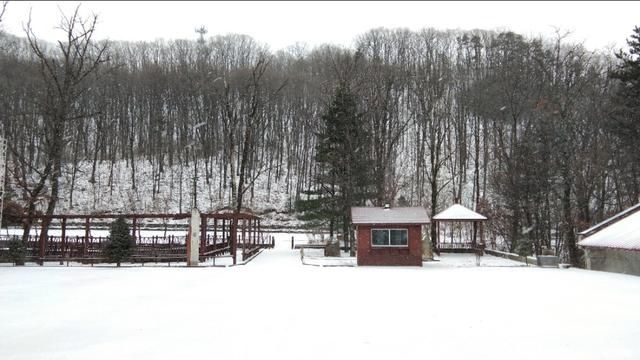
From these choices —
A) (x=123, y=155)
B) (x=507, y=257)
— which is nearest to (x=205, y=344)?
(x=507, y=257)

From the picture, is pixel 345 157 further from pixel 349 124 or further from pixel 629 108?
pixel 629 108

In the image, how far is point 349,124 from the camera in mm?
34250

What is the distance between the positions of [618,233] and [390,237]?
33.2ft

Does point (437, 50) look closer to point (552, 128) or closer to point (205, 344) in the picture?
point (552, 128)

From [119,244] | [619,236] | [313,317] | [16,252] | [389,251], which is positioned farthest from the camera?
[389,251]

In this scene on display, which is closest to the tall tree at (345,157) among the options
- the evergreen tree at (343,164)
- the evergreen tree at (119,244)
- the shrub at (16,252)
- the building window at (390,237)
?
the evergreen tree at (343,164)

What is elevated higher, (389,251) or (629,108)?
(629,108)

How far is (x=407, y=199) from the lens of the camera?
53.2 metres

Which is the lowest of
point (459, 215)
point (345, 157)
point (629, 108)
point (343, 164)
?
point (459, 215)

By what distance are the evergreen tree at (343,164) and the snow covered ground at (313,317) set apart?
46.6 ft

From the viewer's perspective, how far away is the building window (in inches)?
1021

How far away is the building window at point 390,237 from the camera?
25938 mm

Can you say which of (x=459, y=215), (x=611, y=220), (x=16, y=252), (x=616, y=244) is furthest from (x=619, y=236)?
(x=16, y=252)

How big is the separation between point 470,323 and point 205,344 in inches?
205
